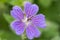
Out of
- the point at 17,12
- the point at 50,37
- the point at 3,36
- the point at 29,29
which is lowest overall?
the point at 50,37

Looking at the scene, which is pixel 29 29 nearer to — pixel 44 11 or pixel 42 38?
pixel 42 38

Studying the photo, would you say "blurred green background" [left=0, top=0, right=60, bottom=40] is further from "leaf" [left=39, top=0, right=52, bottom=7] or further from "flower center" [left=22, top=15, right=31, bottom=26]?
"flower center" [left=22, top=15, right=31, bottom=26]

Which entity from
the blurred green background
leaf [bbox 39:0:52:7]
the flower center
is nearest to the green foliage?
the blurred green background

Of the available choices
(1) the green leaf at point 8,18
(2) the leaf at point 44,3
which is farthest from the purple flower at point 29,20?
(2) the leaf at point 44,3

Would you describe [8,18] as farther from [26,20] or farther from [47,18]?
[47,18]

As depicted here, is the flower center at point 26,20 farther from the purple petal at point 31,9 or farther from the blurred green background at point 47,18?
the blurred green background at point 47,18

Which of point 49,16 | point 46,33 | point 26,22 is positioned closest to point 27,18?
point 26,22

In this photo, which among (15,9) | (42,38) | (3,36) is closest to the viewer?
(15,9)

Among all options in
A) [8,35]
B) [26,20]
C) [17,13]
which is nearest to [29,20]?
[26,20]
